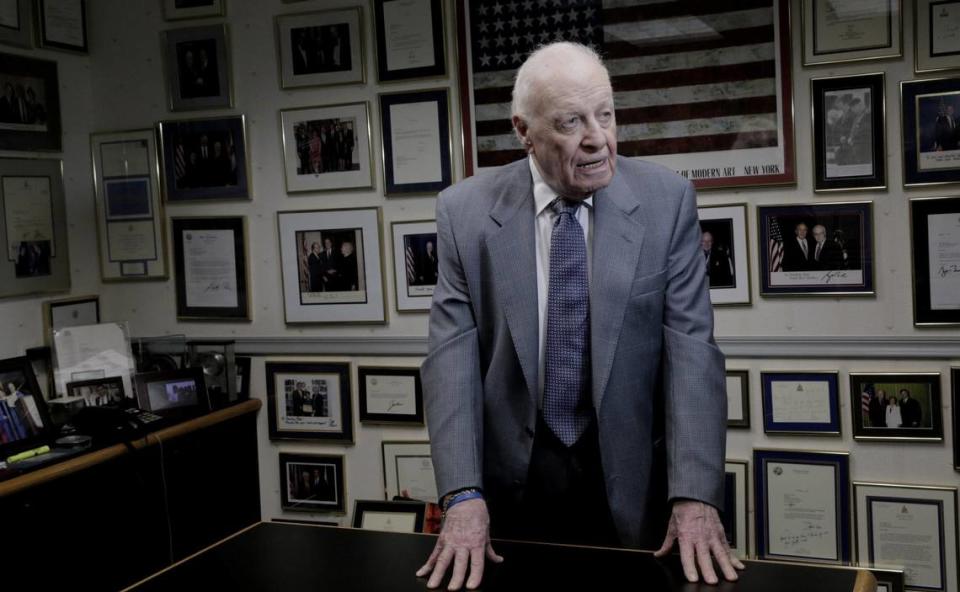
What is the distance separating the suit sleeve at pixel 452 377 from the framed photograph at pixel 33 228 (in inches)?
82.2

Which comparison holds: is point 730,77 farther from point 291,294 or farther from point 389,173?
point 291,294

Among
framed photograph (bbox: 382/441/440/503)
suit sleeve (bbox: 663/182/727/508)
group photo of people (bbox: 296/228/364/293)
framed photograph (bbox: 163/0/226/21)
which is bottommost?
framed photograph (bbox: 382/441/440/503)

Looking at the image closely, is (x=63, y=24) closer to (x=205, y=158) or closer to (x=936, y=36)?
(x=205, y=158)

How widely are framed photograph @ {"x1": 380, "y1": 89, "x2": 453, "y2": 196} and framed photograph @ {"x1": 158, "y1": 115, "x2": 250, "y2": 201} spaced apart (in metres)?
0.61

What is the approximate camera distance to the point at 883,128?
2867 mm

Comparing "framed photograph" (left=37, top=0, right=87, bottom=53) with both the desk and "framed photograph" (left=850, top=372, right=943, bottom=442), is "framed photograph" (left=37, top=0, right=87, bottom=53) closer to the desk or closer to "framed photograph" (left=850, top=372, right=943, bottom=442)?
the desk

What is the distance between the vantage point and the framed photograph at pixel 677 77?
298 cm

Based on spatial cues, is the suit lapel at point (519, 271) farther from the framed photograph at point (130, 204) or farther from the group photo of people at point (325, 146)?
the framed photograph at point (130, 204)

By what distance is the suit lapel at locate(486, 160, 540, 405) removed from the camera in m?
1.90

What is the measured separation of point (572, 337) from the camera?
6.19ft

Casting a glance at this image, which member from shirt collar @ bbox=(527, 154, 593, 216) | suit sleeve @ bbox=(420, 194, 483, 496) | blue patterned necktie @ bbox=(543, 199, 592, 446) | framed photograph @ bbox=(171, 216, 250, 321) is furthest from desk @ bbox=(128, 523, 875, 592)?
framed photograph @ bbox=(171, 216, 250, 321)

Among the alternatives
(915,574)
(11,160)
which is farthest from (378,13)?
(915,574)

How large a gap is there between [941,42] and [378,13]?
1896 mm

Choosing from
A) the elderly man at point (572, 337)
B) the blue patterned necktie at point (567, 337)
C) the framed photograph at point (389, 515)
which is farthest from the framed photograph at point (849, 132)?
the framed photograph at point (389, 515)
